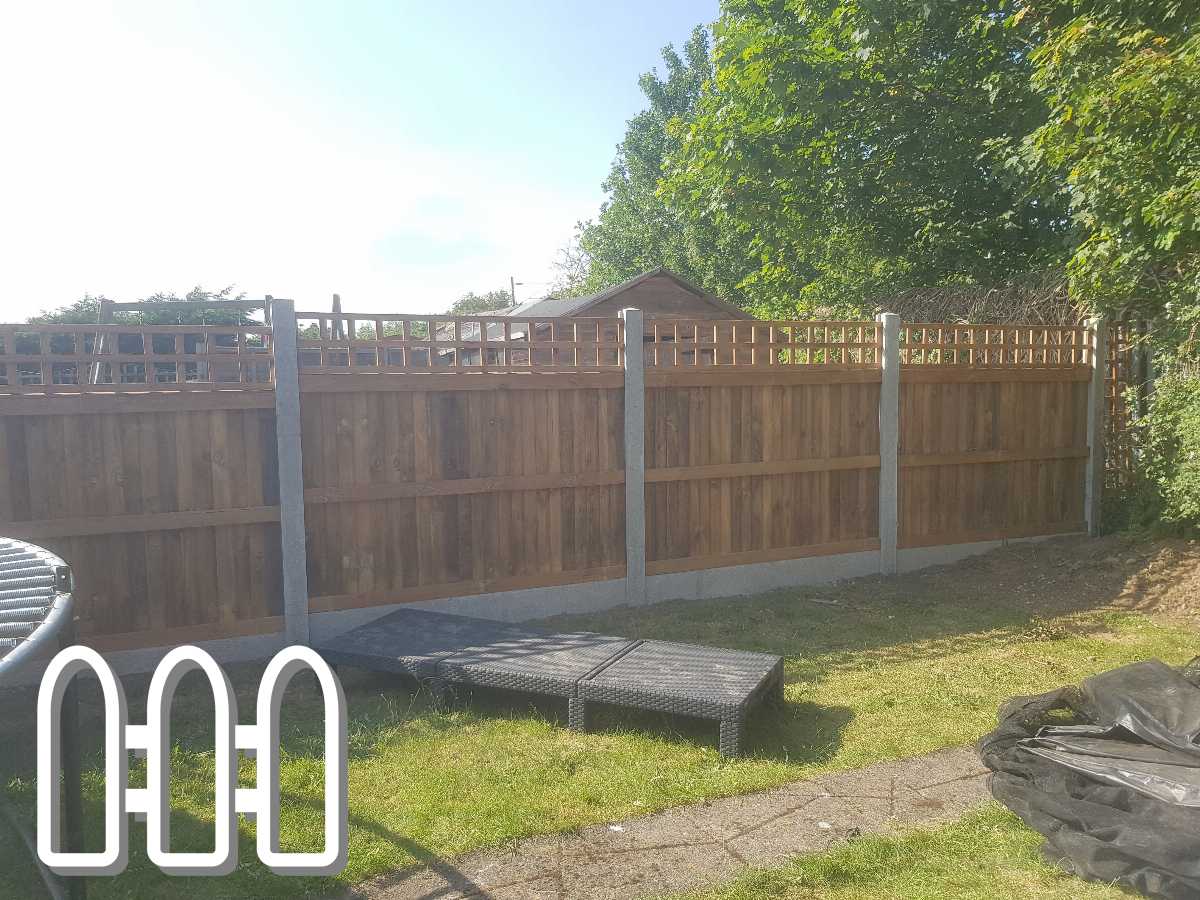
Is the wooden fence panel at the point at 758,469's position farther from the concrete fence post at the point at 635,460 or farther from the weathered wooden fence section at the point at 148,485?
the weathered wooden fence section at the point at 148,485

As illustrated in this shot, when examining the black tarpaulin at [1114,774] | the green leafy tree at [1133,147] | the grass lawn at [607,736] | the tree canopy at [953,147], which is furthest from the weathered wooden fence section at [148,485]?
the tree canopy at [953,147]

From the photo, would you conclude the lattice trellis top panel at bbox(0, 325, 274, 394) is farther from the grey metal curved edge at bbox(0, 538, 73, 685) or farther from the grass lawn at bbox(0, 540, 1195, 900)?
the grey metal curved edge at bbox(0, 538, 73, 685)

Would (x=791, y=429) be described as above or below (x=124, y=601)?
above

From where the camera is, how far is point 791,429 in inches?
293

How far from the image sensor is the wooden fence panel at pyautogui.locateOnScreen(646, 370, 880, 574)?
22.9 ft

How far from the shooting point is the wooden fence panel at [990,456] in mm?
8016

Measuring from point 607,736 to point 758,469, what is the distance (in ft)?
11.2

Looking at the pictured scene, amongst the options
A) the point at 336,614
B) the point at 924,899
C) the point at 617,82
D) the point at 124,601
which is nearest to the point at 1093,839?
the point at 924,899

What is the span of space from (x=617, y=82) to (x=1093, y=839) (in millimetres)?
33729

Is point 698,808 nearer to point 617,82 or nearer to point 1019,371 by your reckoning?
point 1019,371

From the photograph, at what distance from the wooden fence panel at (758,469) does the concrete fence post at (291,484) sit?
264cm

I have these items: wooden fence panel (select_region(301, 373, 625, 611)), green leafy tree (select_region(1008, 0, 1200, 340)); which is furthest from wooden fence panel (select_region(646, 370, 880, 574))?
green leafy tree (select_region(1008, 0, 1200, 340))
